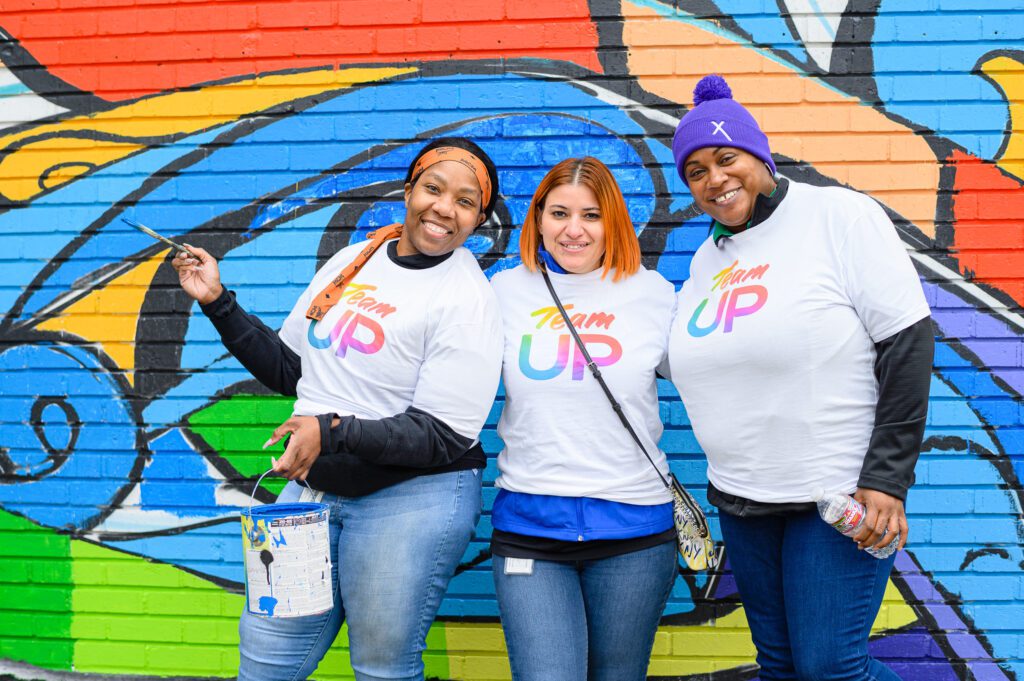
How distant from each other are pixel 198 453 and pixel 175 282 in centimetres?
78

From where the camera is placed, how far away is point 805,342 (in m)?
2.07

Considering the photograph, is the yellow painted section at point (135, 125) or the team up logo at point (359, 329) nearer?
the team up logo at point (359, 329)

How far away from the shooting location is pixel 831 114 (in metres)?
3.35

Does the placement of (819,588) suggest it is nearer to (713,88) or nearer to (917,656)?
(713,88)

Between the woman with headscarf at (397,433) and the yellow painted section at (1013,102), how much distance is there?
92.4 inches

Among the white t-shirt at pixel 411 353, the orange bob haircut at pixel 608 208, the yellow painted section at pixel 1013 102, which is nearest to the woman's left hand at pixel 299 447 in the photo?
the white t-shirt at pixel 411 353

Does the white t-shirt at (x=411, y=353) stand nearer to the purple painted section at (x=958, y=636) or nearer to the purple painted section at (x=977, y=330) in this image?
the purple painted section at (x=977, y=330)

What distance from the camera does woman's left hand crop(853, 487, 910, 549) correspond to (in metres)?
2.00

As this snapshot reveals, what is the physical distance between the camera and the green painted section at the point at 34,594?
366 centimetres

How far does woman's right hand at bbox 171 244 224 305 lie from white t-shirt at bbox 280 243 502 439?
40 cm

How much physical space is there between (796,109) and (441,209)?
1770 mm

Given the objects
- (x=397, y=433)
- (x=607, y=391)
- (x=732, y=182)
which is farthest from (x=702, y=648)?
(x=732, y=182)

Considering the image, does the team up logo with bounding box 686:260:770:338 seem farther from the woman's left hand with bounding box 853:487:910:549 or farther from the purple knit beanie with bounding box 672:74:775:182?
the woman's left hand with bounding box 853:487:910:549

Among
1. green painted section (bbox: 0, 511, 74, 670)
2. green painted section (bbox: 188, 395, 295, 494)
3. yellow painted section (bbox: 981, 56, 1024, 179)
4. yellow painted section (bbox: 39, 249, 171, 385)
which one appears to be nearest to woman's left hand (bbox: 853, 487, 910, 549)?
yellow painted section (bbox: 981, 56, 1024, 179)
